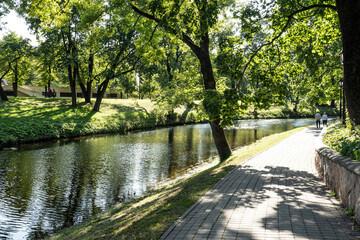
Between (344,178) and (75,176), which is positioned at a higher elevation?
(344,178)

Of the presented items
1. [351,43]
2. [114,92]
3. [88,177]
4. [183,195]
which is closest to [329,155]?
[351,43]

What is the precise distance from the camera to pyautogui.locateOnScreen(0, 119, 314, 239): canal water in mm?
9258

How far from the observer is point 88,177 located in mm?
13711

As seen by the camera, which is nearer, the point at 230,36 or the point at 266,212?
the point at 266,212

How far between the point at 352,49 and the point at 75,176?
12.2 meters

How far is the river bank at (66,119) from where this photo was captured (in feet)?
78.8

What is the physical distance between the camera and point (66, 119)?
29.7 metres

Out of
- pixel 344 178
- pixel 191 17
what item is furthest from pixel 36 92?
pixel 344 178

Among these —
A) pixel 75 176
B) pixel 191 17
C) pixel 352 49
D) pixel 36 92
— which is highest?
pixel 36 92

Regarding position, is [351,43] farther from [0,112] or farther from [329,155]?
[0,112]

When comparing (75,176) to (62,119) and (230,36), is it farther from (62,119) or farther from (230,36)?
(62,119)

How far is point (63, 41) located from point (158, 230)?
31.7 meters

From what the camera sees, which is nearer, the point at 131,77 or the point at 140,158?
the point at 140,158

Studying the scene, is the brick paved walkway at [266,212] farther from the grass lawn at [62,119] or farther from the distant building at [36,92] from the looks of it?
the distant building at [36,92]
